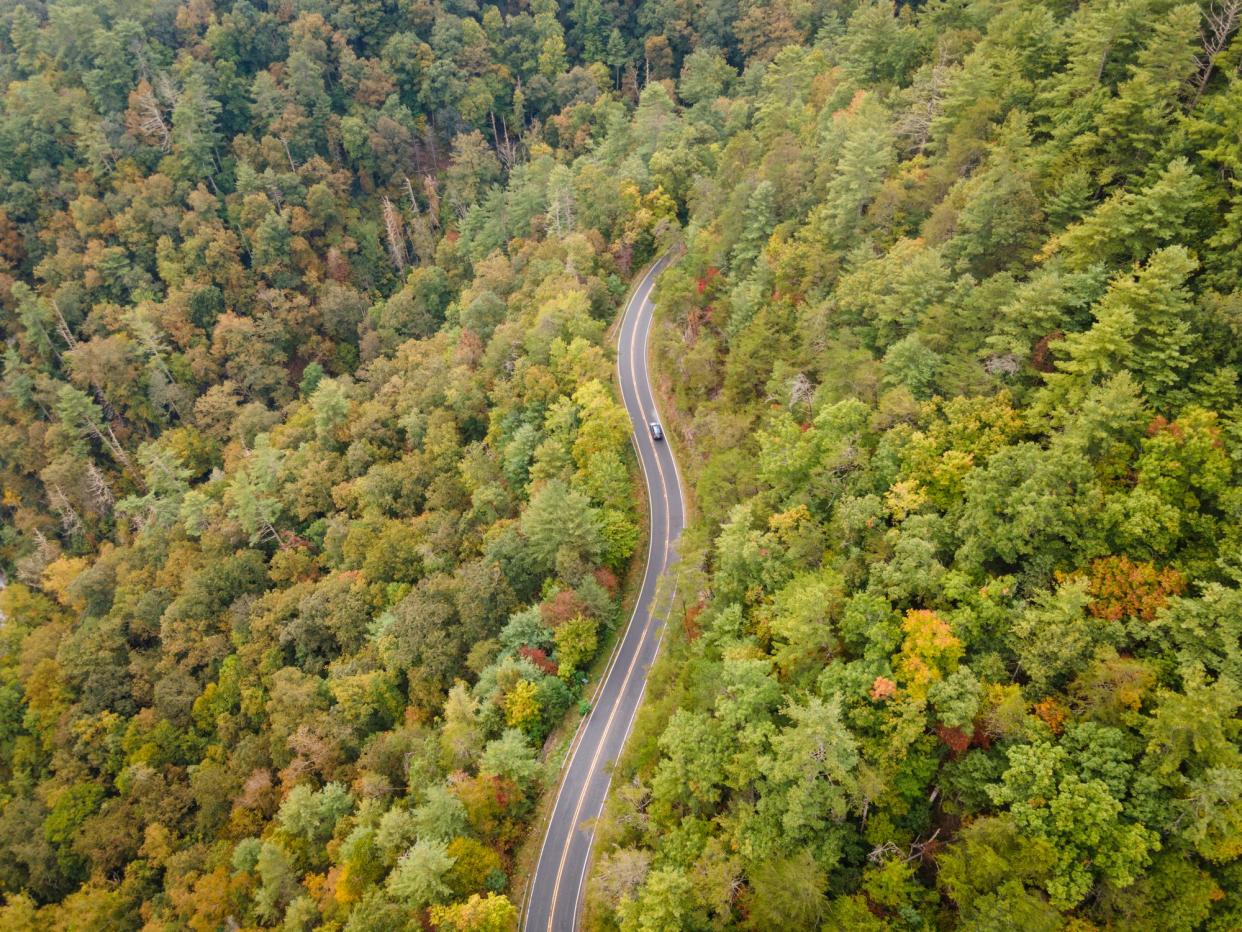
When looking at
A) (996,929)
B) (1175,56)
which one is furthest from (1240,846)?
(1175,56)

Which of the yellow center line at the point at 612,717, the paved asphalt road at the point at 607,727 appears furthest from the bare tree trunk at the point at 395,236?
the paved asphalt road at the point at 607,727

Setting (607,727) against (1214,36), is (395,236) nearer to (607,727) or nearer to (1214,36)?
(607,727)

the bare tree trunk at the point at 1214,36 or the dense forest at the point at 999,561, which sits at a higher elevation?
the bare tree trunk at the point at 1214,36

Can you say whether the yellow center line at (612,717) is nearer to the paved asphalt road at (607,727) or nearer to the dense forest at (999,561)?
the paved asphalt road at (607,727)

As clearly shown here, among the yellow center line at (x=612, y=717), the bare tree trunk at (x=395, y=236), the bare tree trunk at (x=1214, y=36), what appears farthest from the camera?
the bare tree trunk at (x=395, y=236)

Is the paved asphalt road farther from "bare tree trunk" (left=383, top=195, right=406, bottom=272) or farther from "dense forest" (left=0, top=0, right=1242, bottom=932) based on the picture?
"bare tree trunk" (left=383, top=195, right=406, bottom=272)

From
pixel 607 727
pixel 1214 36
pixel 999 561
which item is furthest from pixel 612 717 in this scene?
pixel 1214 36
